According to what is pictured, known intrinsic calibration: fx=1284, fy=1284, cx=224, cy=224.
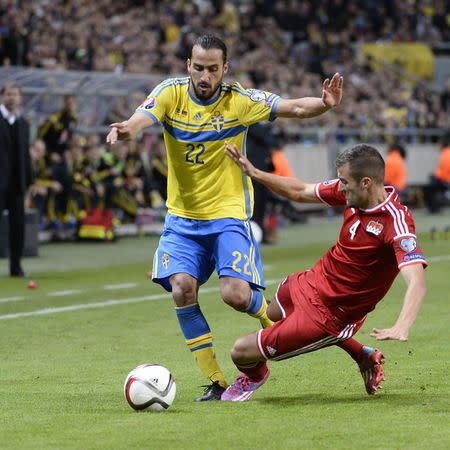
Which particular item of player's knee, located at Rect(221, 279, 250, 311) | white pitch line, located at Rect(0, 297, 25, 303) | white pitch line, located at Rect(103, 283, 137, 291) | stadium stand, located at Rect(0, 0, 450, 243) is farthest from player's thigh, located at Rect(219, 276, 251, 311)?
stadium stand, located at Rect(0, 0, 450, 243)

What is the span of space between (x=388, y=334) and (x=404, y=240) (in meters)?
0.93

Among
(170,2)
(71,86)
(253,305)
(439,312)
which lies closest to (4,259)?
(71,86)

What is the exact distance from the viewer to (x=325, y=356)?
10.2 m

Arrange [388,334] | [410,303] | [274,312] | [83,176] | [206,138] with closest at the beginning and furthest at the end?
[388,334], [410,303], [274,312], [206,138], [83,176]

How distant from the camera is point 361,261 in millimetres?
7844

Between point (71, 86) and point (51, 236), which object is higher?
point (71, 86)

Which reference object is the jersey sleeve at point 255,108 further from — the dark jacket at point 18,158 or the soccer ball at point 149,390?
the dark jacket at point 18,158

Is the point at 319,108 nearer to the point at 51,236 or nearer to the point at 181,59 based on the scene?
the point at 51,236

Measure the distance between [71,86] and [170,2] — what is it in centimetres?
1192

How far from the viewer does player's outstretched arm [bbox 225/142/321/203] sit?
789 cm

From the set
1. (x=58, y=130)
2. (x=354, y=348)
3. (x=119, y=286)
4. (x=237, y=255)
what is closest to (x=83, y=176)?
(x=58, y=130)

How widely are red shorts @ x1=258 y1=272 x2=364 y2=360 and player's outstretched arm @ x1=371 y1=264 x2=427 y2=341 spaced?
702 mm

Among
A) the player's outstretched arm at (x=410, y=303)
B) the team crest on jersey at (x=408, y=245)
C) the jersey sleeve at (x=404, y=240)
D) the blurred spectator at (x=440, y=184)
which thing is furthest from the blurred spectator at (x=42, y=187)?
the player's outstretched arm at (x=410, y=303)

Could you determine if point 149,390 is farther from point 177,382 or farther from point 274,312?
point 177,382
